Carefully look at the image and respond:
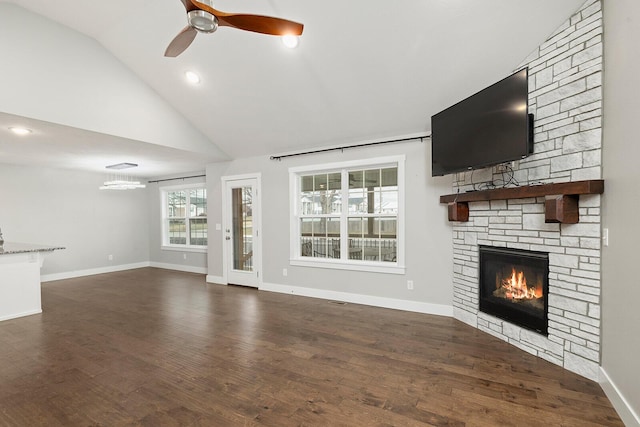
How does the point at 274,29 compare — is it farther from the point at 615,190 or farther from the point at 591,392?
the point at 591,392

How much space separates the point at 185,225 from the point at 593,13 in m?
8.12

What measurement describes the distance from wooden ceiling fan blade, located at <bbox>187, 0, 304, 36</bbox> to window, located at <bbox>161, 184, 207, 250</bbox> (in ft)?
19.9

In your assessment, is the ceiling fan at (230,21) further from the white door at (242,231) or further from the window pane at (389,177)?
the white door at (242,231)

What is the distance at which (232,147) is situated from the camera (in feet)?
18.7

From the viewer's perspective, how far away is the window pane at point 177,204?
807 cm

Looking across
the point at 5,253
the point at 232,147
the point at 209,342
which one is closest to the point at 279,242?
the point at 232,147

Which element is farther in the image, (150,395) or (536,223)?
(536,223)

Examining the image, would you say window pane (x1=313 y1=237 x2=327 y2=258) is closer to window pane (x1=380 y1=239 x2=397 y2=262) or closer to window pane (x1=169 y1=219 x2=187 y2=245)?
window pane (x1=380 y1=239 x2=397 y2=262)

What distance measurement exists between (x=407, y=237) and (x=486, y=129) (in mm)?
1779

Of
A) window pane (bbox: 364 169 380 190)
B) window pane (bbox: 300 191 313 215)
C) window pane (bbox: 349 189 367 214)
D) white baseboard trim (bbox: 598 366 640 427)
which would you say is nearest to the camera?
white baseboard trim (bbox: 598 366 640 427)

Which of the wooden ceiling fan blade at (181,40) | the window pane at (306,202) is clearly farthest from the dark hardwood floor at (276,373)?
the wooden ceiling fan blade at (181,40)

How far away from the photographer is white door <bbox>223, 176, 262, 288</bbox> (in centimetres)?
585

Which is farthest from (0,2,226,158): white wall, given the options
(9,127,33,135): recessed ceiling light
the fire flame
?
the fire flame

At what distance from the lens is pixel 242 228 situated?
6.15 m
